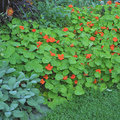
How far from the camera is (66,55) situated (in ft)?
10.0

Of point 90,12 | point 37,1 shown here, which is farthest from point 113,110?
point 37,1

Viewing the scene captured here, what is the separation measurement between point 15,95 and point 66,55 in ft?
3.16

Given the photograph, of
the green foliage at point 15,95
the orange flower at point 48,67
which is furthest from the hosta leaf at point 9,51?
the orange flower at point 48,67

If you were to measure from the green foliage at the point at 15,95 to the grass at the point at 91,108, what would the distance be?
304 mm

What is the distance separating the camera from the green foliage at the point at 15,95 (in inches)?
93.4

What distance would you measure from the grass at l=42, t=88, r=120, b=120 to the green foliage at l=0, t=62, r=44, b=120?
304 millimetres

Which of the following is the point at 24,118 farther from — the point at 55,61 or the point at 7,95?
the point at 55,61

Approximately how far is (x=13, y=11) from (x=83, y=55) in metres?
1.33

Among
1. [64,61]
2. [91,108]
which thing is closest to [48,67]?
[64,61]

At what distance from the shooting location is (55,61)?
2939 mm

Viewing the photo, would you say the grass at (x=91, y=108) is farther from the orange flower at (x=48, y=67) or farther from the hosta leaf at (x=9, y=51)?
the hosta leaf at (x=9, y=51)

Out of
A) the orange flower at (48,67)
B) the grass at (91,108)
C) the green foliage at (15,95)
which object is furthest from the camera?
the orange flower at (48,67)

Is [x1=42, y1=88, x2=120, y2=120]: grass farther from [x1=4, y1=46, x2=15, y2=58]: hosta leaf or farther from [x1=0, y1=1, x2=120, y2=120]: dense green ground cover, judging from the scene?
[x1=4, y1=46, x2=15, y2=58]: hosta leaf

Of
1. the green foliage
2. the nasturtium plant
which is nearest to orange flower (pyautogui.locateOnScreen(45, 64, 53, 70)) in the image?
the nasturtium plant
